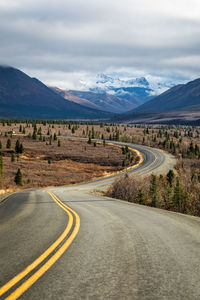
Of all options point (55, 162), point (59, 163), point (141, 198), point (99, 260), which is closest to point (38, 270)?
point (99, 260)

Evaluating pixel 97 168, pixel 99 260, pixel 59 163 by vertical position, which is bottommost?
pixel 97 168

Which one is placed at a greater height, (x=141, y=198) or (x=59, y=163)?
(x=141, y=198)

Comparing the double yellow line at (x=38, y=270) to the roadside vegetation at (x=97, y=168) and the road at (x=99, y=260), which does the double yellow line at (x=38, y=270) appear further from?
the roadside vegetation at (x=97, y=168)

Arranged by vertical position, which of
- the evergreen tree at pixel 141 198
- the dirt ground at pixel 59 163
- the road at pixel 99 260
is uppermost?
the road at pixel 99 260

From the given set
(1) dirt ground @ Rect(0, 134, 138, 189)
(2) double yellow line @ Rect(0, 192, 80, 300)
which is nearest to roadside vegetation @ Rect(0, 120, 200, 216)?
(1) dirt ground @ Rect(0, 134, 138, 189)

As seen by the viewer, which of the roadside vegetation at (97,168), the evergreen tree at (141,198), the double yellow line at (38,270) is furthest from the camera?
the evergreen tree at (141,198)

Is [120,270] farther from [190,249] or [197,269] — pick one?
[190,249]

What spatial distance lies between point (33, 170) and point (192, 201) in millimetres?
41538

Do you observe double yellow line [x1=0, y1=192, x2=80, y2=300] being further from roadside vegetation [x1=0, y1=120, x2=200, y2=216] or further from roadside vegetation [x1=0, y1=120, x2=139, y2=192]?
roadside vegetation [x1=0, y1=120, x2=139, y2=192]

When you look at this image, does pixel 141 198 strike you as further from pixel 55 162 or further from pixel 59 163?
pixel 55 162

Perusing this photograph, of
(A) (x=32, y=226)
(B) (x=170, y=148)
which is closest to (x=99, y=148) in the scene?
(B) (x=170, y=148)

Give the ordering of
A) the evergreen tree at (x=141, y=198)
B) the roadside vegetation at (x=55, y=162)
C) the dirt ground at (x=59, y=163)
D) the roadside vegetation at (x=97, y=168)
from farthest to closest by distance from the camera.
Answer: the dirt ground at (x=59, y=163) → the roadside vegetation at (x=55, y=162) → the evergreen tree at (x=141, y=198) → the roadside vegetation at (x=97, y=168)

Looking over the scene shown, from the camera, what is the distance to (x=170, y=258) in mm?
5105

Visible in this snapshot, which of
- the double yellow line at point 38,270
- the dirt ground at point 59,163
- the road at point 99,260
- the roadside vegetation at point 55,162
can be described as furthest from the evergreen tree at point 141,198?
the dirt ground at point 59,163
